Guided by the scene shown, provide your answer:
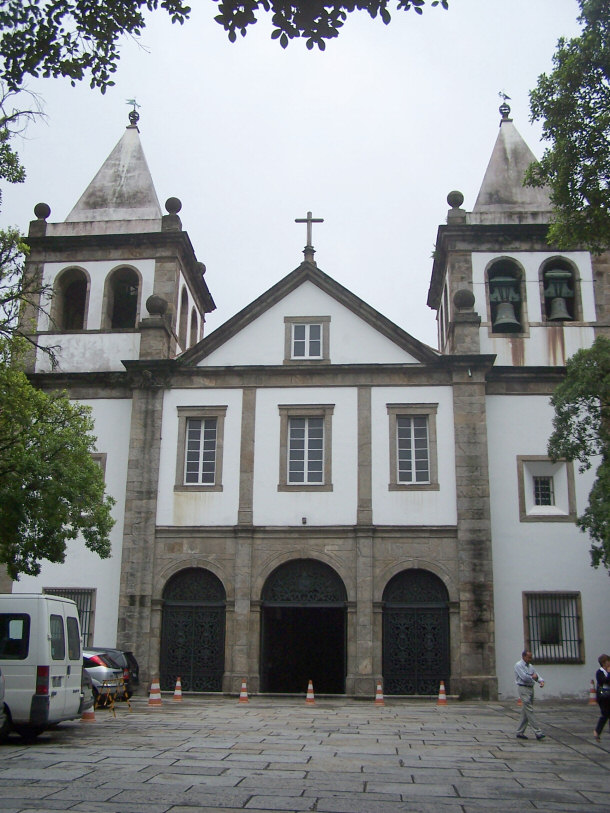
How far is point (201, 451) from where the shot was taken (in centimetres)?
2508

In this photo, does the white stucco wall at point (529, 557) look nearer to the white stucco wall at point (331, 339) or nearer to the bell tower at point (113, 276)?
the white stucco wall at point (331, 339)

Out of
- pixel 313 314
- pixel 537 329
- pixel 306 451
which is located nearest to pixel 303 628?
pixel 306 451

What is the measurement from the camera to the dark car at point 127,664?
67.9 ft

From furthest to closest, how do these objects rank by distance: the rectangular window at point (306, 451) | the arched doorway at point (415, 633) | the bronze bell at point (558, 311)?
the bronze bell at point (558, 311) < the rectangular window at point (306, 451) < the arched doorway at point (415, 633)

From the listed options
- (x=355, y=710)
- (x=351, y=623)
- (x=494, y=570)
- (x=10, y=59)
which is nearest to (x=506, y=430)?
(x=494, y=570)

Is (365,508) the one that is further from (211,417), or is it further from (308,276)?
(308,276)

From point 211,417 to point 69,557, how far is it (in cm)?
538

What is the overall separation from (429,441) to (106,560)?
9250mm

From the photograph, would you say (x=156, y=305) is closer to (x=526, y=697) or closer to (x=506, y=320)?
(x=506, y=320)

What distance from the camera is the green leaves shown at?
17.2 m

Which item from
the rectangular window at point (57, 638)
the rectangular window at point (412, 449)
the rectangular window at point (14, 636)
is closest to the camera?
the rectangular window at point (14, 636)

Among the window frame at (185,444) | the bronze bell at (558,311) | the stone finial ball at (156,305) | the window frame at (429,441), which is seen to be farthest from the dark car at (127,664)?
the bronze bell at (558,311)

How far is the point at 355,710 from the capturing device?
65.0 ft

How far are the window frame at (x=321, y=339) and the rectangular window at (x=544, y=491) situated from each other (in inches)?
261
